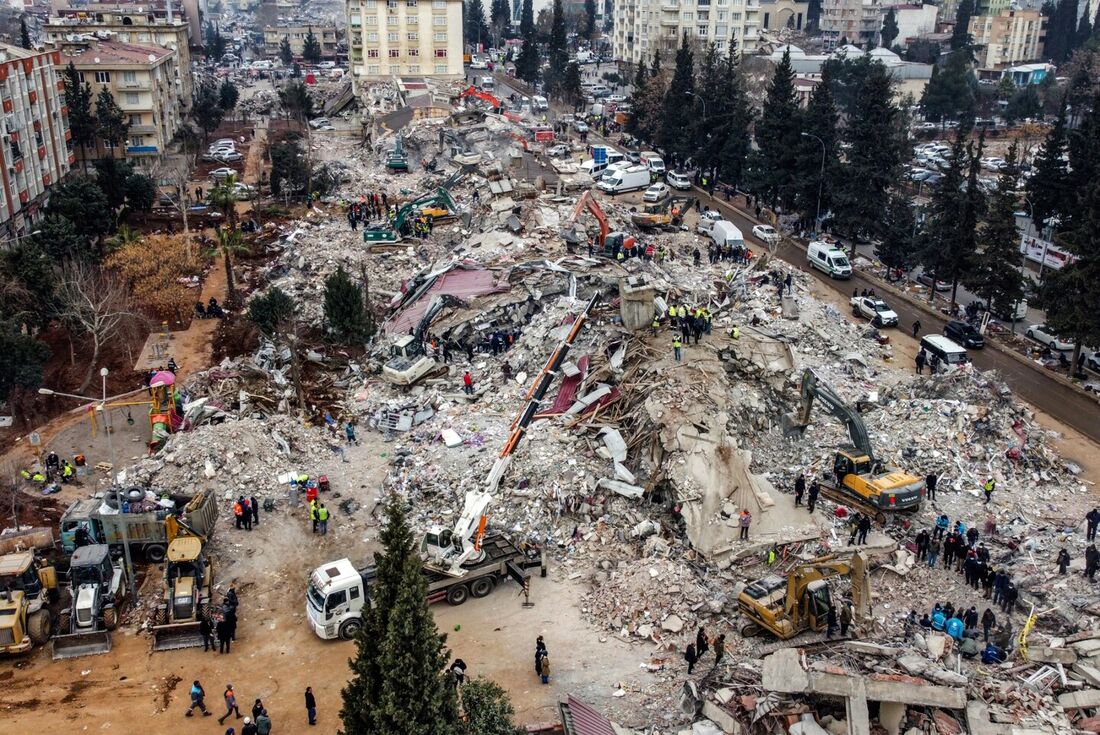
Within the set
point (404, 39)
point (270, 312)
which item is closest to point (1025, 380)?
point (270, 312)

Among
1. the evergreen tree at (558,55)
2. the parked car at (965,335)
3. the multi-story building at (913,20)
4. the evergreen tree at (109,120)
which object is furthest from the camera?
the multi-story building at (913,20)

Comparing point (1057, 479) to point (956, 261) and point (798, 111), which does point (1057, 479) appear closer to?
point (956, 261)

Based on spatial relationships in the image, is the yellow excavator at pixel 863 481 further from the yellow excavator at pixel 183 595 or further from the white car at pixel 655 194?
the white car at pixel 655 194

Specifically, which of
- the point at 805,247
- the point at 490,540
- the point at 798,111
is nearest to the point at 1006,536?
the point at 490,540

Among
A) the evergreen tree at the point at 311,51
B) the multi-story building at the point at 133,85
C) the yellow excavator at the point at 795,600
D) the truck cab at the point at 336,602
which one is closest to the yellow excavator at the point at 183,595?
the truck cab at the point at 336,602

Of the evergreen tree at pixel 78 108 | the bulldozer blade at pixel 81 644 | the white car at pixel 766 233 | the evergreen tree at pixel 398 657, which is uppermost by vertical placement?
the evergreen tree at pixel 78 108

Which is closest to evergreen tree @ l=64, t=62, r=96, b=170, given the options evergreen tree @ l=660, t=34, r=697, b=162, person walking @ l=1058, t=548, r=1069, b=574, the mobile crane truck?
evergreen tree @ l=660, t=34, r=697, b=162
